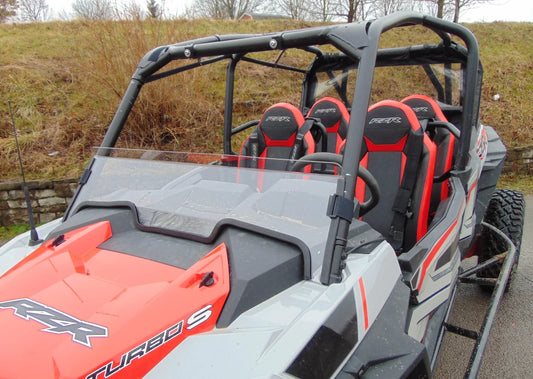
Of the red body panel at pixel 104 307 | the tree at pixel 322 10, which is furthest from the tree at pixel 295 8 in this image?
the red body panel at pixel 104 307

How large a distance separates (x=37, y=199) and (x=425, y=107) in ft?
14.2

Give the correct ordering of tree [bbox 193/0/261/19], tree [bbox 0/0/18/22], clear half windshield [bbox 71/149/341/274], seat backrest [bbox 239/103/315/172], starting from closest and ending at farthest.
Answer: clear half windshield [bbox 71/149/341/274]
seat backrest [bbox 239/103/315/172]
tree [bbox 0/0/18/22]
tree [bbox 193/0/261/19]

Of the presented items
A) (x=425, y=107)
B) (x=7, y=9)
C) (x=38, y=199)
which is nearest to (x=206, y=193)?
(x=425, y=107)

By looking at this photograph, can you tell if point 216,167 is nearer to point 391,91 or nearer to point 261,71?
point 391,91

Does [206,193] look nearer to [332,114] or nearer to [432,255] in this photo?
[432,255]

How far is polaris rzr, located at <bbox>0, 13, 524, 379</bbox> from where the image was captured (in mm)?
1015

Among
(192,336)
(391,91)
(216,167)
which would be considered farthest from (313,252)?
(391,91)

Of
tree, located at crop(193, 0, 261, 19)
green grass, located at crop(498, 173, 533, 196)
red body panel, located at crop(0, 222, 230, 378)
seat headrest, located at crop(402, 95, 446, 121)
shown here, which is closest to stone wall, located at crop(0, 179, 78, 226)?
red body panel, located at crop(0, 222, 230, 378)

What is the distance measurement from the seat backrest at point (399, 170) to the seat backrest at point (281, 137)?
53 centimetres

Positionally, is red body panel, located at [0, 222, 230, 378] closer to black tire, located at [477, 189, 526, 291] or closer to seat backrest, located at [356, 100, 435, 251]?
seat backrest, located at [356, 100, 435, 251]

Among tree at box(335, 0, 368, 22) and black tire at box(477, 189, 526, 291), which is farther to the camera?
tree at box(335, 0, 368, 22)

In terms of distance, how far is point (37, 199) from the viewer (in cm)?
479

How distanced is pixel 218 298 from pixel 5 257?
3.42 feet

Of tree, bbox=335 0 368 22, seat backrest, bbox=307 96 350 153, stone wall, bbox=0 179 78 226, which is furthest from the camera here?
tree, bbox=335 0 368 22
